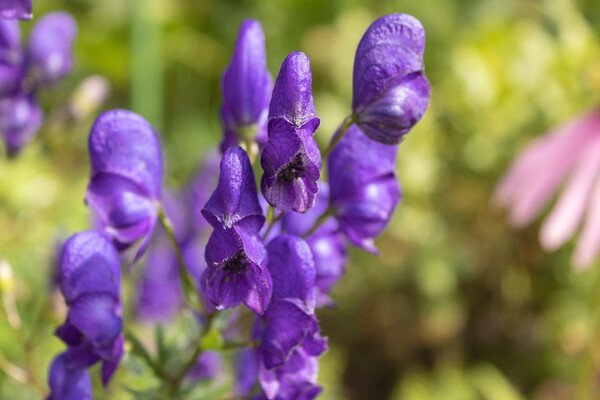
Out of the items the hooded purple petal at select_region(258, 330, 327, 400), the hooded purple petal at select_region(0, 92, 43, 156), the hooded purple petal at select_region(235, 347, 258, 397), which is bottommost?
the hooded purple petal at select_region(235, 347, 258, 397)

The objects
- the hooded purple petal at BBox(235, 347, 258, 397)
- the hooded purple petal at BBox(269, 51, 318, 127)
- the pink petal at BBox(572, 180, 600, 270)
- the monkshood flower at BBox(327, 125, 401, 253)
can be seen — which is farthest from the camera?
the pink petal at BBox(572, 180, 600, 270)

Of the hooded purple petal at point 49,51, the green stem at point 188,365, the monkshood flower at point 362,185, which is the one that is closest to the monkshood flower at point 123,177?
the green stem at point 188,365

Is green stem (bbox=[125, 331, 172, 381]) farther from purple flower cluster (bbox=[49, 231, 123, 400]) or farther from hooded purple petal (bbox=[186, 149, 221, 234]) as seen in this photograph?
hooded purple petal (bbox=[186, 149, 221, 234])

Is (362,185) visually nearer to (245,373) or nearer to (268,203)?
(268,203)

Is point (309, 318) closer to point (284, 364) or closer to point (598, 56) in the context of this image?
point (284, 364)

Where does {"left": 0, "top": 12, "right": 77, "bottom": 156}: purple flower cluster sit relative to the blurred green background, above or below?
Result: above

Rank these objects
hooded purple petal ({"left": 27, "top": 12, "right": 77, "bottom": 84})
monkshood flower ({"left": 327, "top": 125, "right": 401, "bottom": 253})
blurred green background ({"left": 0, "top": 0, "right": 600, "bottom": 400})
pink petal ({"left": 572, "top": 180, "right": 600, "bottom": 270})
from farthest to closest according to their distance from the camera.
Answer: blurred green background ({"left": 0, "top": 0, "right": 600, "bottom": 400})
pink petal ({"left": 572, "top": 180, "right": 600, "bottom": 270})
hooded purple petal ({"left": 27, "top": 12, "right": 77, "bottom": 84})
monkshood flower ({"left": 327, "top": 125, "right": 401, "bottom": 253})

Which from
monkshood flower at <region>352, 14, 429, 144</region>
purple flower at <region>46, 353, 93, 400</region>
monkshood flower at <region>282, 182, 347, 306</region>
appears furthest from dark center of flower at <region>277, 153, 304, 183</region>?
purple flower at <region>46, 353, 93, 400</region>

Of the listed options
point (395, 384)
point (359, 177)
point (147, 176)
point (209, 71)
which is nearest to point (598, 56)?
point (395, 384)
